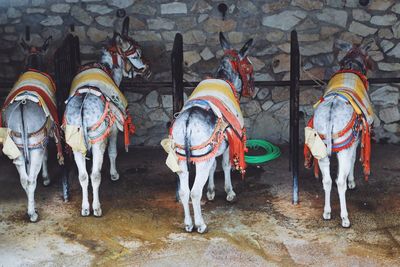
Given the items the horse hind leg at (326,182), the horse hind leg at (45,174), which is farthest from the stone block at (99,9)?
the horse hind leg at (326,182)

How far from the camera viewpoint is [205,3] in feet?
31.5

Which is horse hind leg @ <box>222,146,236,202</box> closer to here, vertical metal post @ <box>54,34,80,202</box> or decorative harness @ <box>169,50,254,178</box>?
decorative harness @ <box>169,50,254,178</box>

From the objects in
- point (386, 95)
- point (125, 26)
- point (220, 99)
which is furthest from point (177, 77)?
point (386, 95)

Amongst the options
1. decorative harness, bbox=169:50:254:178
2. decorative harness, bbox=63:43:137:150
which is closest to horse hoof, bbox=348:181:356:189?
decorative harness, bbox=169:50:254:178

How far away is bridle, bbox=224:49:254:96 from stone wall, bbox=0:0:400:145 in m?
1.54

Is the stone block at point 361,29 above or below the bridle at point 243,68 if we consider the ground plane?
above

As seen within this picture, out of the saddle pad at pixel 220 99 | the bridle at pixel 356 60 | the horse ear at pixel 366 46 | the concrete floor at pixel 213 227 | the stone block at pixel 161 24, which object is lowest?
the concrete floor at pixel 213 227

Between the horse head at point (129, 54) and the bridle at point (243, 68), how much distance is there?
1.31 metres

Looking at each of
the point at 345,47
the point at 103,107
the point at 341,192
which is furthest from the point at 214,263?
the point at 345,47

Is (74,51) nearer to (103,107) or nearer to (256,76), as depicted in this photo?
(103,107)

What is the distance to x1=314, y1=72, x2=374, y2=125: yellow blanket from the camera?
24.3 feet

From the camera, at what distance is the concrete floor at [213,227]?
6980mm

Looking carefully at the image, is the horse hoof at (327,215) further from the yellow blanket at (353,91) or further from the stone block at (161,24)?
the stone block at (161,24)

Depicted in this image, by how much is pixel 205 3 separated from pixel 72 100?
2831 millimetres
